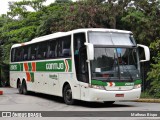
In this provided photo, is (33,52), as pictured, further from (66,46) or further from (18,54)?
(66,46)

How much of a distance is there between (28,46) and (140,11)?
327 inches

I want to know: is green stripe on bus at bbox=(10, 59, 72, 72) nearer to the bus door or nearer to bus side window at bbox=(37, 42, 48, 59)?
bus side window at bbox=(37, 42, 48, 59)

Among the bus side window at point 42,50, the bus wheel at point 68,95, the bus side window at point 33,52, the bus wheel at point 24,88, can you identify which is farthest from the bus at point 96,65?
the bus wheel at point 24,88

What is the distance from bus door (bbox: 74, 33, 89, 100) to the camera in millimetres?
15211

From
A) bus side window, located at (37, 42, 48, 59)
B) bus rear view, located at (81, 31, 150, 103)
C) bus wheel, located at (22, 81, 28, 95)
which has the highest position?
bus side window, located at (37, 42, 48, 59)

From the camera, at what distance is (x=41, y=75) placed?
2034 centimetres

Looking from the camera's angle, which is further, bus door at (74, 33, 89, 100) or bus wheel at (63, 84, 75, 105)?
bus wheel at (63, 84, 75, 105)

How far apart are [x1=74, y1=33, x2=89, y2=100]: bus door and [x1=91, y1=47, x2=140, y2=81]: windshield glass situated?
51 centimetres

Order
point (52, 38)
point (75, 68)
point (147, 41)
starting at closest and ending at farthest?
point (75, 68) < point (52, 38) < point (147, 41)

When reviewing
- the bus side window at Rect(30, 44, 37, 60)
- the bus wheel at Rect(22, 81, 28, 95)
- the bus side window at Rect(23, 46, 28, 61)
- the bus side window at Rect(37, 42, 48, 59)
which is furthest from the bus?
the bus wheel at Rect(22, 81, 28, 95)

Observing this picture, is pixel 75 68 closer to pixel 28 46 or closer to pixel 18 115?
pixel 18 115

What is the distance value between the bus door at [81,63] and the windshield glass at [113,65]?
0.51 metres

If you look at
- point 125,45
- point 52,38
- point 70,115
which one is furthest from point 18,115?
point 52,38

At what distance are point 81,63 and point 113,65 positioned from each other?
141cm
